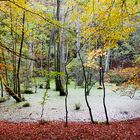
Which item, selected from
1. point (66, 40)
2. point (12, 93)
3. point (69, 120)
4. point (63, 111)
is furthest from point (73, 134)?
point (66, 40)

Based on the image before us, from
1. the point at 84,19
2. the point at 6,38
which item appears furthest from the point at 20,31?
the point at 6,38

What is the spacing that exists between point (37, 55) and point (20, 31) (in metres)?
14.6

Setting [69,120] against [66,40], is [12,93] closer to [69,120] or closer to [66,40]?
[69,120]

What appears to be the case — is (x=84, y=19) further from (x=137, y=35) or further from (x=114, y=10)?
(x=137, y=35)

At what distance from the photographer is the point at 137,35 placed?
27188 mm

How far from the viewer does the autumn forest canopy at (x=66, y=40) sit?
8.65m

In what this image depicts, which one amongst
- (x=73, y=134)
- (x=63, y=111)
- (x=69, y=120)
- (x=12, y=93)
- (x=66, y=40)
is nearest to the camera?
(x=73, y=134)

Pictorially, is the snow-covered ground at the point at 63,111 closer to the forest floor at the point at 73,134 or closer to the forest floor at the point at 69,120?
the forest floor at the point at 69,120

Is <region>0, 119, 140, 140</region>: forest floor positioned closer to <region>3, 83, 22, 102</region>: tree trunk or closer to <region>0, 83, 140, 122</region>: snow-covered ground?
<region>0, 83, 140, 122</region>: snow-covered ground

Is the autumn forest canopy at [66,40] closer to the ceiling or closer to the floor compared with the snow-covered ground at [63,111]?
closer to the ceiling

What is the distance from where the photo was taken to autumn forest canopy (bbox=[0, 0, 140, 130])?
8.65m

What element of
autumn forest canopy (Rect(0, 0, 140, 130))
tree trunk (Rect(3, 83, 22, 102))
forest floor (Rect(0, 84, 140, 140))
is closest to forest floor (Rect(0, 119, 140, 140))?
forest floor (Rect(0, 84, 140, 140))

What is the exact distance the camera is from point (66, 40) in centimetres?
2103

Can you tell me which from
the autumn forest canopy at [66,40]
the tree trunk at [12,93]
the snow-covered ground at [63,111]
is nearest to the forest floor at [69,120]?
the snow-covered ground at [63,111]
